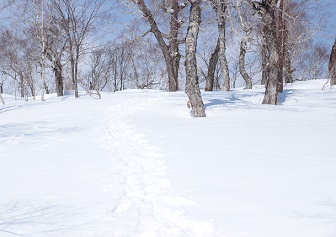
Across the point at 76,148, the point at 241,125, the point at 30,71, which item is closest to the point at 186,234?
the point at 76,148

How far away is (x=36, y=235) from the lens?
197 centimetres

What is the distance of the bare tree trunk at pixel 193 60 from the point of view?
319 inches

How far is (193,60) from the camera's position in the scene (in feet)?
26.9

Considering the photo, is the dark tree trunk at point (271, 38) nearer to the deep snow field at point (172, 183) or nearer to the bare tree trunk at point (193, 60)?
the bare tree trunk at point (193, 60)

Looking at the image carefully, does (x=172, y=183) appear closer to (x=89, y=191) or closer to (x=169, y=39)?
(x=89, y=191)

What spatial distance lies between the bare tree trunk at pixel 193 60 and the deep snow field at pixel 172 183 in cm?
235

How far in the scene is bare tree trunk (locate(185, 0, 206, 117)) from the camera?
8.11 m

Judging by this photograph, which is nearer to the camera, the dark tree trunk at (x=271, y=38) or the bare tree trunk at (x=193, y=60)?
the bare tree trunk at (x=193, y=60)

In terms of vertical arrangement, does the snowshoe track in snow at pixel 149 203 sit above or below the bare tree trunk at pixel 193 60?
below

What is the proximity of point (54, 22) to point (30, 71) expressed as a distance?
11175 mm

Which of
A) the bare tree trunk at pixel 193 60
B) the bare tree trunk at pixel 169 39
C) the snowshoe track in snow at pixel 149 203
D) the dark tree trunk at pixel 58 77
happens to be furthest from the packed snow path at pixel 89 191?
the dark tree trunk at pixel 58 77

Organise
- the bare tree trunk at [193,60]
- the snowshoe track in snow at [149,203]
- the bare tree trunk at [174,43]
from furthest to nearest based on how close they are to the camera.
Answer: the bare tree trunk at [174,43] < the bare tree trunk at [193,60] < the snowshoe track in snow at [149,203]

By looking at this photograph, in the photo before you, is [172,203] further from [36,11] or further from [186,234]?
[36,11]

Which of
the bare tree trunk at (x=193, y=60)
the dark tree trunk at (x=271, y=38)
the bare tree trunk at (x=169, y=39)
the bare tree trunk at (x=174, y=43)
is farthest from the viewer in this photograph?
the bare tree trunk at (x=174, y=43)
